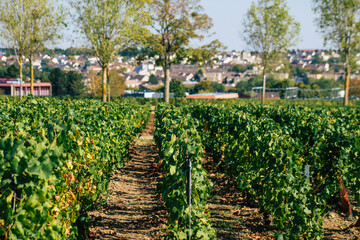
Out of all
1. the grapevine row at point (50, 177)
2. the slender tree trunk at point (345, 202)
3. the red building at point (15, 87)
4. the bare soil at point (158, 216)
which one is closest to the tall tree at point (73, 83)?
the red building at point (15, 87)

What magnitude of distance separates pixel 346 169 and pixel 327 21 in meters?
32.9

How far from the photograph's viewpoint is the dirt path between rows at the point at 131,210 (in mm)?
6570

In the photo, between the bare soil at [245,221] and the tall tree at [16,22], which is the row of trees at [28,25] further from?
the bare soil at [245,221]

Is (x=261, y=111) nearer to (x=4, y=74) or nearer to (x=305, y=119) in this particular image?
(x=305, y=119)

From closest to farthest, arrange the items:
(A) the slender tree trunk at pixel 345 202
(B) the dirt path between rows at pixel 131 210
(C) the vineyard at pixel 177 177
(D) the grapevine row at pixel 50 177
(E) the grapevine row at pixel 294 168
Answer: (D) the grapevine row at pixel 50 177
(C) the vineyard at pixel 177 177
(E) the grapevine row at pixel 294 168
(B) the dirt path between rows at pixel 131 210
(A) the slender tree trunk at pixel 345 202

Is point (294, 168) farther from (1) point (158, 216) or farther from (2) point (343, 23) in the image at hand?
(2) point (343, 23)

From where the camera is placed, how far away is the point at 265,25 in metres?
42.4

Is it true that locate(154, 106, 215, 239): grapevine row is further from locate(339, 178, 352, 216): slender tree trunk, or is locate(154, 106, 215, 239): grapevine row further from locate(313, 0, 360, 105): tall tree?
locate(313, 0, 360, 105): tall tree

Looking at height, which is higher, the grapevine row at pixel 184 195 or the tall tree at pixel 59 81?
the tall tree at pixel 59 81

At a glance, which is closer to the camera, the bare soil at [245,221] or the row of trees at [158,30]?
the bare soil at [245,221]

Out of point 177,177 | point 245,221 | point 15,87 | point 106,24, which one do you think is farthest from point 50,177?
point 15,87

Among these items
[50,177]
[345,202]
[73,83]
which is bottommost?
[345,202]

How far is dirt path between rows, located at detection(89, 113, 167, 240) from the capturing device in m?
6.57

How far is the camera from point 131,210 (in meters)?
7.80
